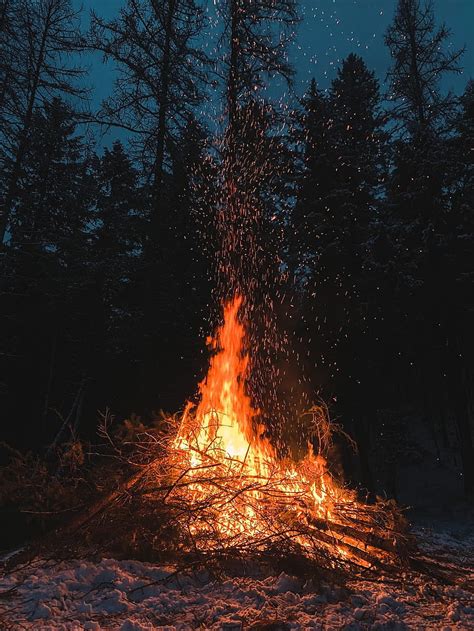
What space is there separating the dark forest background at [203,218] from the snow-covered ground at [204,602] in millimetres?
6971

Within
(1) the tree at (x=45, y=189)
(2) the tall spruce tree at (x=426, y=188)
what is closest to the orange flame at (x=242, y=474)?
(1) the tree at (x=45, y=189)

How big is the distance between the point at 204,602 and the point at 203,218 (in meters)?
10.6

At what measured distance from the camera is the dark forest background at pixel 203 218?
11.3 metres

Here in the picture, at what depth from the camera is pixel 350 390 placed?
13.8 meters

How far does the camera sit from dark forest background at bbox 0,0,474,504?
37.1 ft

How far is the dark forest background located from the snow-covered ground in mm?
6971

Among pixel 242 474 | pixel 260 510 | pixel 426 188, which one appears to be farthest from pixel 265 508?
pixel 426 188

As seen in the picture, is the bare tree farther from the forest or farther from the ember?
the ember

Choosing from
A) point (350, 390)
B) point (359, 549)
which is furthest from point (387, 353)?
point (359, 549)

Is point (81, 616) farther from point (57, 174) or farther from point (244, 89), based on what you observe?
point (57, 174)

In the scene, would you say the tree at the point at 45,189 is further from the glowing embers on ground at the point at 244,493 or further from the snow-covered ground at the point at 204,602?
the snow-covered ground at the point at 204,602

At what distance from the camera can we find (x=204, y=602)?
11.0 ft

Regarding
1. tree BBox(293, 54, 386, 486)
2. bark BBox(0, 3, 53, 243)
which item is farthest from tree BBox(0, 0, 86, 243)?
tree BBox(293, 54, 386, 486)

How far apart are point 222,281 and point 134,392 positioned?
5.06m
